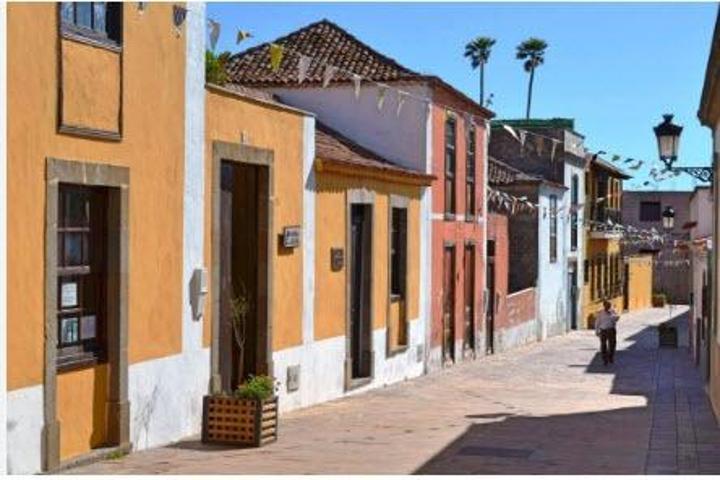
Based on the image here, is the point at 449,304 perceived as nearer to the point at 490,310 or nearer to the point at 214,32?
the point at 490,310

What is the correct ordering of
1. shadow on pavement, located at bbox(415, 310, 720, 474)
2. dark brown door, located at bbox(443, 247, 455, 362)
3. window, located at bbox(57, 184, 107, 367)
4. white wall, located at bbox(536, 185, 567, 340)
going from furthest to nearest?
white wall, located at bbox(536, 185, 567, 340) → dark brown door, located at bbox(443, 247, 455, 362) → shadow on pavement, located at bbox(415, 310, 720, 474) → window, located at bbox(57, 184, 107, 367)

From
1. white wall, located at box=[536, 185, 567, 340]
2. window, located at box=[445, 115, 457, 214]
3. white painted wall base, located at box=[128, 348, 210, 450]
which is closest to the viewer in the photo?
white painted wall base, located at box=[128, 348, 210, 450]

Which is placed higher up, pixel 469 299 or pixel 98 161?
pixel 98 161

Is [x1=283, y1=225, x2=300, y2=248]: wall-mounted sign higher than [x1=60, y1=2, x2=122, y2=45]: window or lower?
lower

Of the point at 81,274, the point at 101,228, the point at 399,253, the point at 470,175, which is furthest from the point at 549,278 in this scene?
the point at 81,274

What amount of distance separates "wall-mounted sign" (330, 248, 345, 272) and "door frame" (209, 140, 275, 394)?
253 centimetres

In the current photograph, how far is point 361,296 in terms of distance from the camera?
63.5 ft

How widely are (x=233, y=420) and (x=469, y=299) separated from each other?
51.3 ft

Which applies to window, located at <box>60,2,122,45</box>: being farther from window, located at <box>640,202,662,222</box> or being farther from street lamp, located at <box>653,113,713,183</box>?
window, located at <box>640,202,662,222</box>

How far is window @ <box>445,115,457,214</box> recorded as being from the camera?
965 inches

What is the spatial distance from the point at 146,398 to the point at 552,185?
27189 millimetres

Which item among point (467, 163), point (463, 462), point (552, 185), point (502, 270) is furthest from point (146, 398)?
point (552, 185)

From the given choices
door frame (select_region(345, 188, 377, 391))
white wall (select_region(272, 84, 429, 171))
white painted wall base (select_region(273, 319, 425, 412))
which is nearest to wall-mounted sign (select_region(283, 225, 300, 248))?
white painted wall base (select_region(273, 319, 425, 412))

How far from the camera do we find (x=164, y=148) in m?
Result: 11.8
